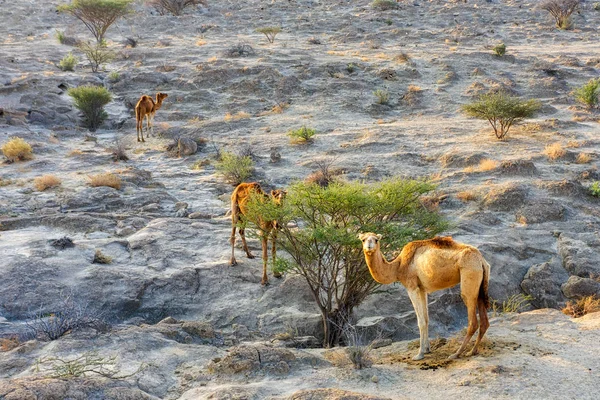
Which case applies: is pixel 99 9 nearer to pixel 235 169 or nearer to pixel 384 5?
pixel 384 5

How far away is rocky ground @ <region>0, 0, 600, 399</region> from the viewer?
6.02 m

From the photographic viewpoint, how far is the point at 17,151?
16266 mm

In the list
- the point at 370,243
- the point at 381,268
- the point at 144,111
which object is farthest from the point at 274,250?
the point at 144,111

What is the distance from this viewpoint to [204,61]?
28.6 metres

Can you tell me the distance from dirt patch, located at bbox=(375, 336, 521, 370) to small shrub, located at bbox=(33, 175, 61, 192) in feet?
34.9

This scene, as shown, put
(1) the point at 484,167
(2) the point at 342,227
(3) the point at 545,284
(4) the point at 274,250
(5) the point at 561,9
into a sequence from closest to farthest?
(2) the point at 342,227 < (4) the point at 274,250 < (3) the point at 545,284 < (1) the point at 484,167 < (5) the point at 561,9

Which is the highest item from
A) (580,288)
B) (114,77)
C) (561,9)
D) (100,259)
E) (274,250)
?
(561,9)

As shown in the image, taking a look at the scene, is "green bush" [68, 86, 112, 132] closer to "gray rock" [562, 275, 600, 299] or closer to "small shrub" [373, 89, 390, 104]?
"small shrub" [373, 89, 390, 104]

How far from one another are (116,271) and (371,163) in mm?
8654

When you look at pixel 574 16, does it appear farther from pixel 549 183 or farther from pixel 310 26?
pixel 549 183

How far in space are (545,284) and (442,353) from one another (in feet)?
14.3

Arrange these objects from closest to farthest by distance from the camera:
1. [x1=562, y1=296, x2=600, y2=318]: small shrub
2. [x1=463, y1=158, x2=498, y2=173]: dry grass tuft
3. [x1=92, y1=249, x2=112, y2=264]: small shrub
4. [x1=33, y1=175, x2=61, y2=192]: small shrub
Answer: [x1=562, y1=296, x2=600, y2=318]: small shrub → [x1=92, y1=249, x2=112, y2=264]: small shrub → [x1=33, y1=175, x2=61, y2=192]: small shrub → [x1=463, y1=158, x2=498, y2=173]: dry grass tuft

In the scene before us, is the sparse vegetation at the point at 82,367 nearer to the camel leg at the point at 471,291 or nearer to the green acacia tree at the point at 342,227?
the green acacia tree at the point at 342,227

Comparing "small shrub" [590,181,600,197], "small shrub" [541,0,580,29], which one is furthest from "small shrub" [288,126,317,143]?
"small shrub" [541,0,580,29]
